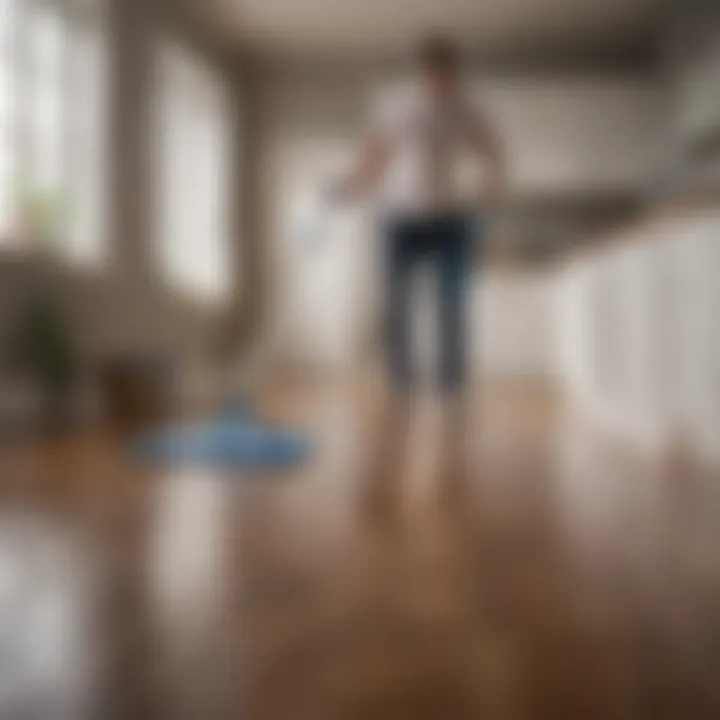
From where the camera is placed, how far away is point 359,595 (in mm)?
455

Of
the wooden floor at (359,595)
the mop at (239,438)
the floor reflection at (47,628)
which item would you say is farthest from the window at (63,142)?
the floor reflection at (47,628)

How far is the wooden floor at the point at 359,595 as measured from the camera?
1.05 feet

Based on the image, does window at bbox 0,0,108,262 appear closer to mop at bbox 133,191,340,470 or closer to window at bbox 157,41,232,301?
window at bbox 157,41,232,301

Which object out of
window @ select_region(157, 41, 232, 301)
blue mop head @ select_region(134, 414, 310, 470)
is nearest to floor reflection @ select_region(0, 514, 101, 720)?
blue mop head @ select_region(134, 414, 310, 470)

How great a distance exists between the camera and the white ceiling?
853 mm

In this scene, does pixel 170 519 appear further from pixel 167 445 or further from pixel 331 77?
pixel 331 77

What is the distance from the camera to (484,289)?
1.28m

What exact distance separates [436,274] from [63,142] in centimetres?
70

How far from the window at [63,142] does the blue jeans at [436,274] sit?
486mm

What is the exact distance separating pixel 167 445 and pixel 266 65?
571 millimetres

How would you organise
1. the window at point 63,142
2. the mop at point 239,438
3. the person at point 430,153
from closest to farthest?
1. the person at point 430,153
2. the mop at point 239,438
3. the window at point 63,142

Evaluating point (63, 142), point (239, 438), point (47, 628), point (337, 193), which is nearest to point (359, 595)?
point (47, 628)

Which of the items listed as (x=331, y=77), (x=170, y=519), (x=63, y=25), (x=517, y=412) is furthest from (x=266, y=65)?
(x=517, y=412)

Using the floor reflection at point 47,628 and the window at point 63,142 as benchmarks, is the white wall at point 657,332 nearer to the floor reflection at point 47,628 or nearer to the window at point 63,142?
the floor reflection at point 47,628
